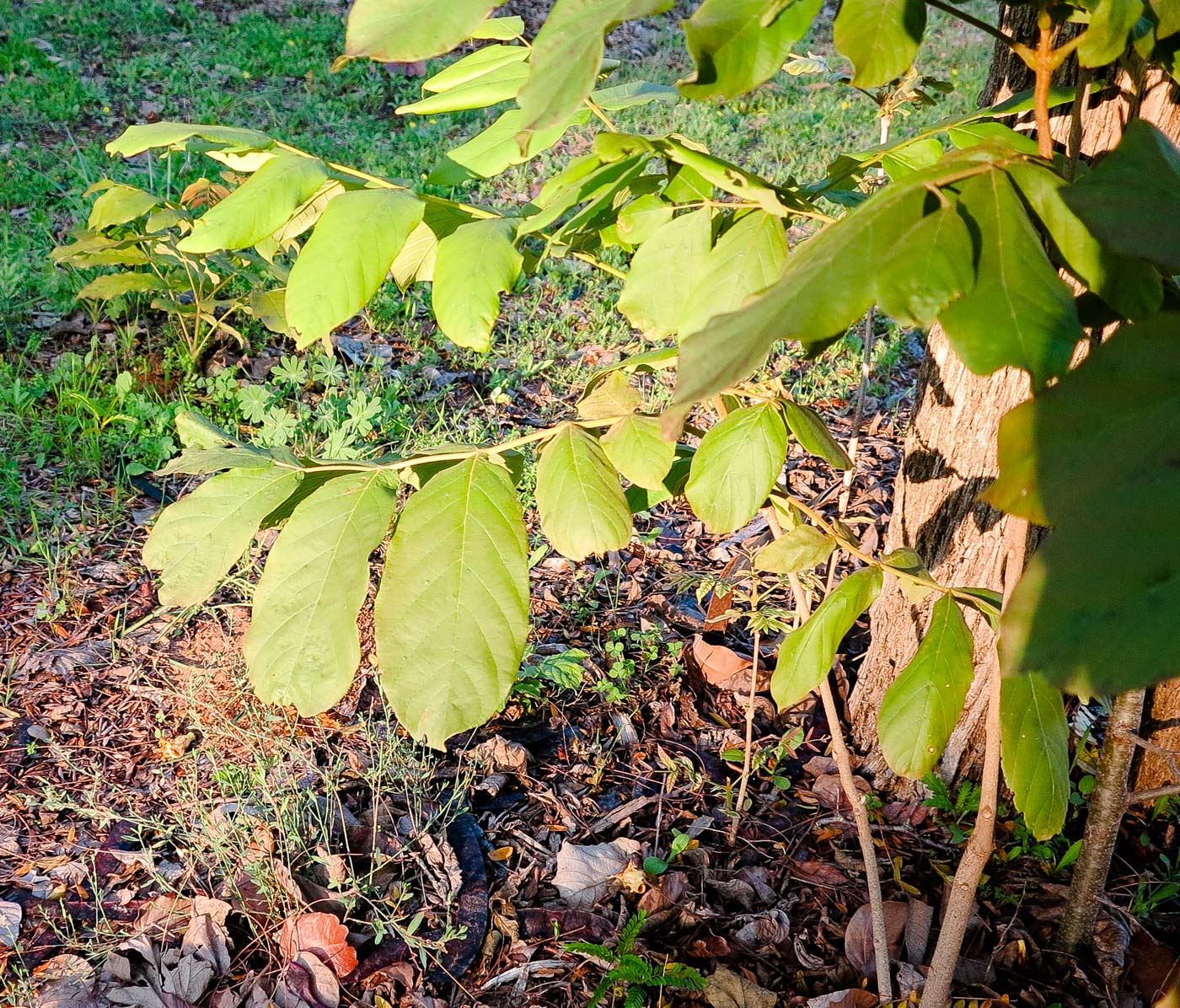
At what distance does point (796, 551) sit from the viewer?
1299mm

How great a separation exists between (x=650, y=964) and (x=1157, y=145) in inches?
58.5

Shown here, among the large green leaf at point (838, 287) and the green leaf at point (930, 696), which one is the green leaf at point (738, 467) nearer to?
the green leaf at point (930, 696)

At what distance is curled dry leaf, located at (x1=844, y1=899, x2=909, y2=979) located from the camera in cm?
180

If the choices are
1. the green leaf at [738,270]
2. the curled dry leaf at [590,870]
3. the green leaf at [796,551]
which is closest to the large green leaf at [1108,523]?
the green leaf at [738,270]

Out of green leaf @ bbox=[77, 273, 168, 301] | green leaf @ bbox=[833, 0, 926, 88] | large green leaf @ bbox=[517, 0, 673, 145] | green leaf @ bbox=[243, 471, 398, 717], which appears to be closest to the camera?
large green leaf @ bbox=[517, 0, 673, 145]

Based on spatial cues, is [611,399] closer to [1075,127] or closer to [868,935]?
[1075,127]

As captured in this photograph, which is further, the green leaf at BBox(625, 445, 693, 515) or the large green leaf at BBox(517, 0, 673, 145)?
the green leaf at BBox(625, 445, 693, 515)

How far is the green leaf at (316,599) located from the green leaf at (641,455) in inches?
10.2

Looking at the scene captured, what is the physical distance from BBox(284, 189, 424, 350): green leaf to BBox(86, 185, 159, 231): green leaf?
1637mm

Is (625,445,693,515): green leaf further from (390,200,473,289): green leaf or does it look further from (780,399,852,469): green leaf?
(390,200,473,289): green leaf

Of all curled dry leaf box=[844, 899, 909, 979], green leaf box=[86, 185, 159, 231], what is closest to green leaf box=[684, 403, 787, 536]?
curled dry leaf box=[844, 899, 909, 979]

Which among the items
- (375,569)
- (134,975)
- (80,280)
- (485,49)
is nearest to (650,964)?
(134,975)

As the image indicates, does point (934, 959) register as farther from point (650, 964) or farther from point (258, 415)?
point (258, 415)

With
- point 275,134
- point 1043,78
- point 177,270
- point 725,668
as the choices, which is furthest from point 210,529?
point 275,134
